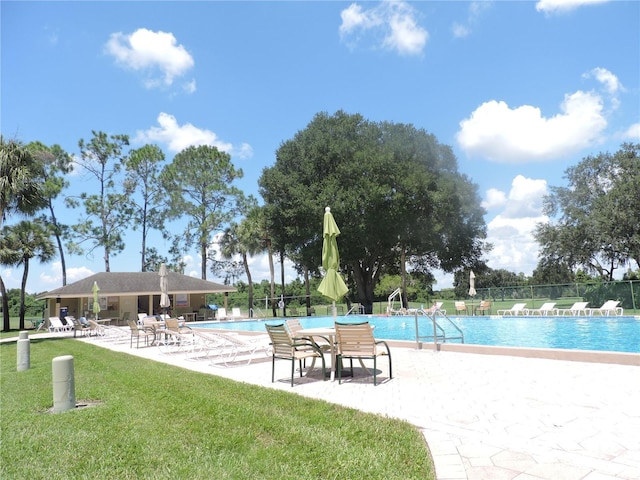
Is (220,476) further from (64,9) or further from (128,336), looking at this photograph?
(128,336)

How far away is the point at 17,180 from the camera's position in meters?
16.6

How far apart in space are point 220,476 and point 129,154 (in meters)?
42.6

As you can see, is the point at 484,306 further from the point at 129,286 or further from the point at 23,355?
the point at 129,286

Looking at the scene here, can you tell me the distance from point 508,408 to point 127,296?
30804mm

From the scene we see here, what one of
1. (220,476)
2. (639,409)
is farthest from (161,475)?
(639,409)

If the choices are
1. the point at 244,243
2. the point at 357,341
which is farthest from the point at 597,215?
the point at 357,341

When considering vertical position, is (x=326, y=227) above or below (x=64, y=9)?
below

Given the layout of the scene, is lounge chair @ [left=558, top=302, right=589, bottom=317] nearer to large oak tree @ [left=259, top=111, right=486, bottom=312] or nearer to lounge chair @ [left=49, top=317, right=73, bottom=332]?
large oak tree @ [left=259, top=111, right=486, bottom=312]

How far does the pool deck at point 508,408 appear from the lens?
3.34m

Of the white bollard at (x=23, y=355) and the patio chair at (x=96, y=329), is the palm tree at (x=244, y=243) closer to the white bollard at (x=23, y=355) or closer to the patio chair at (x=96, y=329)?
the patio chair at (x=96, y=329)

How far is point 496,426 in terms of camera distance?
14.1 ft

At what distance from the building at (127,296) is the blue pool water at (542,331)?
628 inches

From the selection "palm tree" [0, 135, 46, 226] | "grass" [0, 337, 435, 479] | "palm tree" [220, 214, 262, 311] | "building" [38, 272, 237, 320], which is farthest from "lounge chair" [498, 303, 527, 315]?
"palm tree" [0, 135, 46, 226]

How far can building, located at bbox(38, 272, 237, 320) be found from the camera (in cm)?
2872
